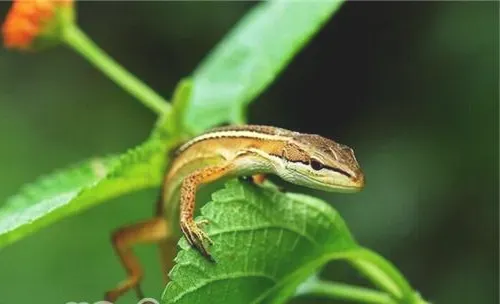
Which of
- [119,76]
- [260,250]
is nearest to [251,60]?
[119,76]

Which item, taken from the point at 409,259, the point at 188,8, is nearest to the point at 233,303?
the point at 409,259

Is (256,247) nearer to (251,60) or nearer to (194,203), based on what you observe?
(194,203)

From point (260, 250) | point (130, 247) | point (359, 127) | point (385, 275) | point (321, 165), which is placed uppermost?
point (359, 127)

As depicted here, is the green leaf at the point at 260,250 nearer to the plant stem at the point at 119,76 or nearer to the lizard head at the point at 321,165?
the lizard head at the point at 321,165

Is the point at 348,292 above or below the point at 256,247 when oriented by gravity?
below

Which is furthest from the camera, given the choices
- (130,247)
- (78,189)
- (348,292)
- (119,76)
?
(119,76)

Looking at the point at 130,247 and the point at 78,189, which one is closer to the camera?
the point at 78,189

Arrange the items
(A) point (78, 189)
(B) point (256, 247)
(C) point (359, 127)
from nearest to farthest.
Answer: (B) point (256, 247) < (A) point (78, 189) < (C) point (359, 127)
